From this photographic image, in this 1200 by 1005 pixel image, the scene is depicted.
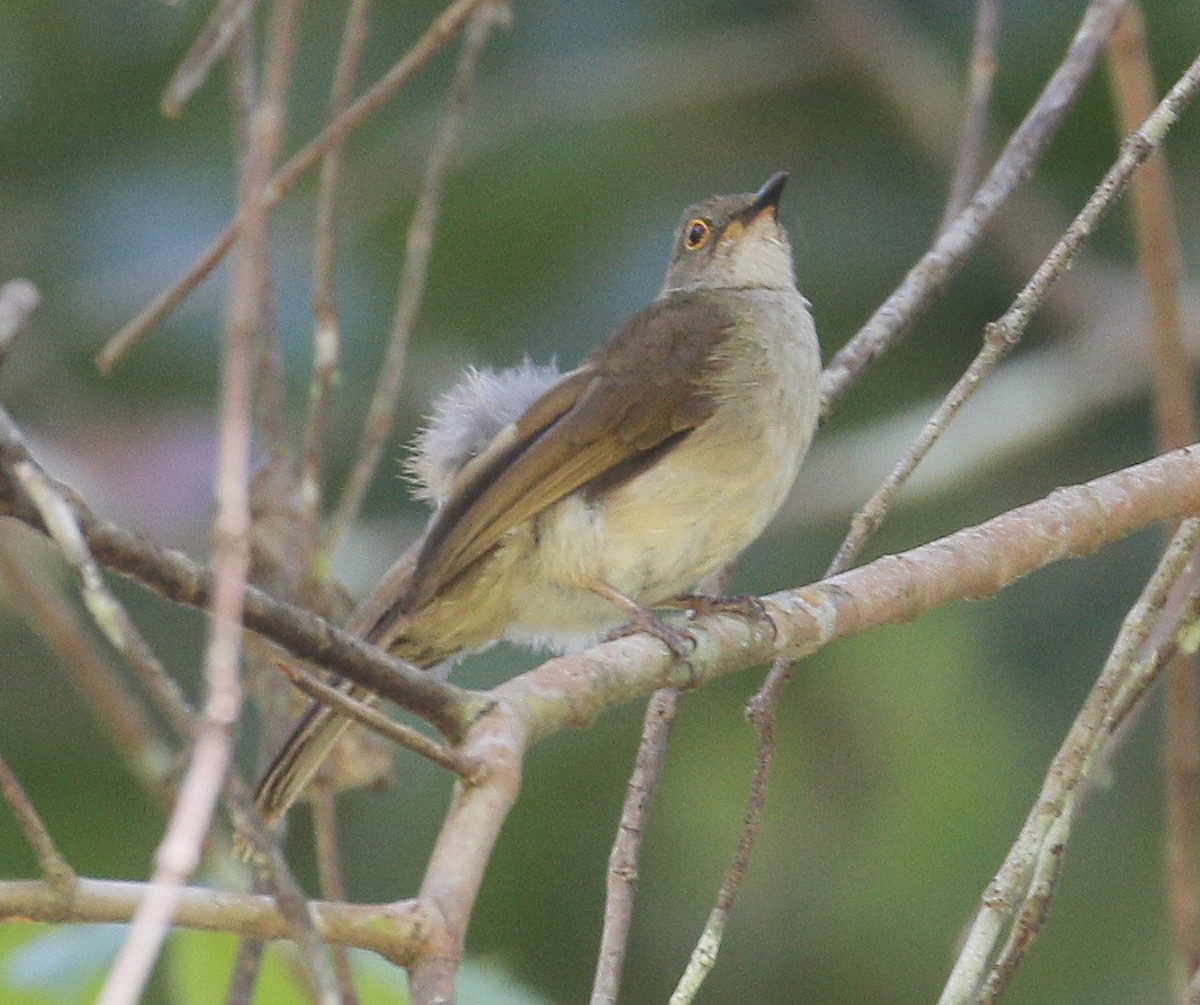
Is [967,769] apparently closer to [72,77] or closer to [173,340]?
[173,340]

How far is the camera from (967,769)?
22.5ft

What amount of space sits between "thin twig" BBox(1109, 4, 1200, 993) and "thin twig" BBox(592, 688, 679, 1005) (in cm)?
101

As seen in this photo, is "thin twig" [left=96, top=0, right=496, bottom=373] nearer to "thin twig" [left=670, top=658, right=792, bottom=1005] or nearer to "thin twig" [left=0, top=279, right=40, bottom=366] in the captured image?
"thin twig" [left=670, top=658, right=792, bottom=1005]

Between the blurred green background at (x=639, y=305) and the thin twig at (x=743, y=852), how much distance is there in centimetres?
317

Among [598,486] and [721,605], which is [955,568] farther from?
[598,486]

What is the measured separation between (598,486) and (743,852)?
4.32 feet

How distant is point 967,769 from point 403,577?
353 cm

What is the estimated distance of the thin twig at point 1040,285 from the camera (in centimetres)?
299

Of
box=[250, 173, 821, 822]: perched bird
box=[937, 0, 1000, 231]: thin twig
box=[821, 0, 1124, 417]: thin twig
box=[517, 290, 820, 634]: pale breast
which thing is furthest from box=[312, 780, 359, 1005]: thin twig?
box=[937, 0, 1000, 231]: thin twig

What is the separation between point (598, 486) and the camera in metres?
3.92

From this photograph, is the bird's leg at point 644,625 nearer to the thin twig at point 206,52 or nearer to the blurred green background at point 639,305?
the thin twig at point 206,52


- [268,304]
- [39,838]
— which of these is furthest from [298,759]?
[39,838]

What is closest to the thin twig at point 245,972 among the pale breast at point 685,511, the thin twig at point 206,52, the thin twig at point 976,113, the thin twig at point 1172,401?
the pale breast at point 685,511

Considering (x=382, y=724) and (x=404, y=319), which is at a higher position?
(x=404, y=319)
